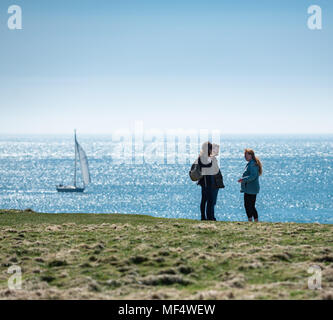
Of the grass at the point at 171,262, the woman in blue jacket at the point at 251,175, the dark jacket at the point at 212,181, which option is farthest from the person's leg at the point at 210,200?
the grass at the point at 171,262

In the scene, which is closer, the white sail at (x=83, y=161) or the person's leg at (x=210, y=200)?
the person's leg at (x=210, y=200)

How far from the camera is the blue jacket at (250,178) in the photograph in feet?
62.9

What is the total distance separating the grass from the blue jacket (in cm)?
170

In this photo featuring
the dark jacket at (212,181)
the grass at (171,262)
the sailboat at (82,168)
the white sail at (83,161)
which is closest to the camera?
the grass at (171,262)

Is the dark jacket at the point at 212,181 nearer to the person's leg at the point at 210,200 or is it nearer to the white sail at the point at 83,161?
the person's leg at the point at 210,200

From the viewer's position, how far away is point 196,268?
1162cm

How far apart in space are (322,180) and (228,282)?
17990 cm

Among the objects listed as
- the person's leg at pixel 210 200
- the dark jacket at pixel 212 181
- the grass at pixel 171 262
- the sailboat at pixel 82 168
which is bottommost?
the sailboat at pixel 82 168

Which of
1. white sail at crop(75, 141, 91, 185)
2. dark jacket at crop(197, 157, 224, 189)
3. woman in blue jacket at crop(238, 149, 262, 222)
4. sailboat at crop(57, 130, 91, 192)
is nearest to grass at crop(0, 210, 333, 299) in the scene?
woman in blue jacket at crop(238, 149, 262, 222)

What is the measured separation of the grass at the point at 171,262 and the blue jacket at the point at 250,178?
1.70m

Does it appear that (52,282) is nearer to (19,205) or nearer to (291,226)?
(291,226)

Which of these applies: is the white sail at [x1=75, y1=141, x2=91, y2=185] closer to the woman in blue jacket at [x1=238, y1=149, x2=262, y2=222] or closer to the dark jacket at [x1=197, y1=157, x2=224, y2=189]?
the dark jacket at [x1=197, y1=157, x2=224, y2=189]

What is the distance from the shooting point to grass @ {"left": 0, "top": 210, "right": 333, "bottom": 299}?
986 centimetres
